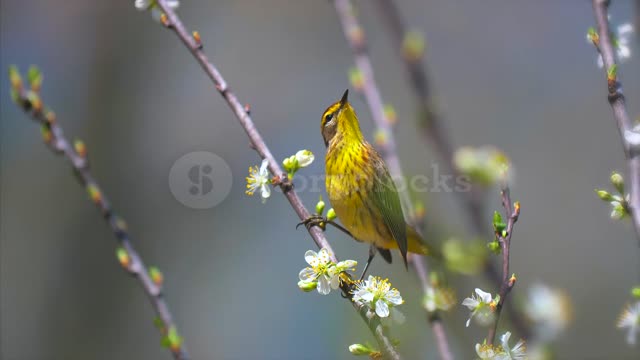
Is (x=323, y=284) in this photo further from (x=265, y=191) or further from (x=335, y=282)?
(x=265, y=191)

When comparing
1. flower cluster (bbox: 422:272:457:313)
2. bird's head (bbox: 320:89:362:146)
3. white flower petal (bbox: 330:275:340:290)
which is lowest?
flower cluster (bbox: 422:272:457:313)

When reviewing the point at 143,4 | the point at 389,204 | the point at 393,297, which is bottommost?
the point at 393,297

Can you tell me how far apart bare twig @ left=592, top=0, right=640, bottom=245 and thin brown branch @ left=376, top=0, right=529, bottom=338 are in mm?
798

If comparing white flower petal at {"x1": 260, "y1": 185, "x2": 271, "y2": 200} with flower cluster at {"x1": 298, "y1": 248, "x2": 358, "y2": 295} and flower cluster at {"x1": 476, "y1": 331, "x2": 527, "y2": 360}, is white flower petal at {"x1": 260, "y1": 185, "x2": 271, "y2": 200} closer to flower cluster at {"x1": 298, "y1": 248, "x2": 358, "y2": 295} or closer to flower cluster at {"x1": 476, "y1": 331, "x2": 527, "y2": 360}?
flower cluster at {"x1": 298, "y1": 248, "x2": 358, "y2": 295}

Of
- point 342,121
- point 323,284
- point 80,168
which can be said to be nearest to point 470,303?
point 323,284

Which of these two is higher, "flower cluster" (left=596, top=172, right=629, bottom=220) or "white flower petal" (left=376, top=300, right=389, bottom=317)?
"white flower petal" (left=376, top=300, right=389, bottom=317)

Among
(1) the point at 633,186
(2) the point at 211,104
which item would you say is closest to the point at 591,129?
(2) the point at 211,104

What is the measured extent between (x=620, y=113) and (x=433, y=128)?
3.39 feet

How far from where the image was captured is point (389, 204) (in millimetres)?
4906

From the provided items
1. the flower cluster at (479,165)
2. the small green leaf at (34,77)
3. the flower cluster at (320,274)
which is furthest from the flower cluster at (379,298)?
the small green leaf at (34,77)

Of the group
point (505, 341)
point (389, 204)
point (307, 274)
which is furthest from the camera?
point (389, 204)

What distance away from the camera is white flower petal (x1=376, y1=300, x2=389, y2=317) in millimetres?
2529

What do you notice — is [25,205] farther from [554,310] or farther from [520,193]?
[554,310]

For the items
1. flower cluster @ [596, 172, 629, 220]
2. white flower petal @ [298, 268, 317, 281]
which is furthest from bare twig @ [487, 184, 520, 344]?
white flower petal @ [298, 268, 317, 281]
